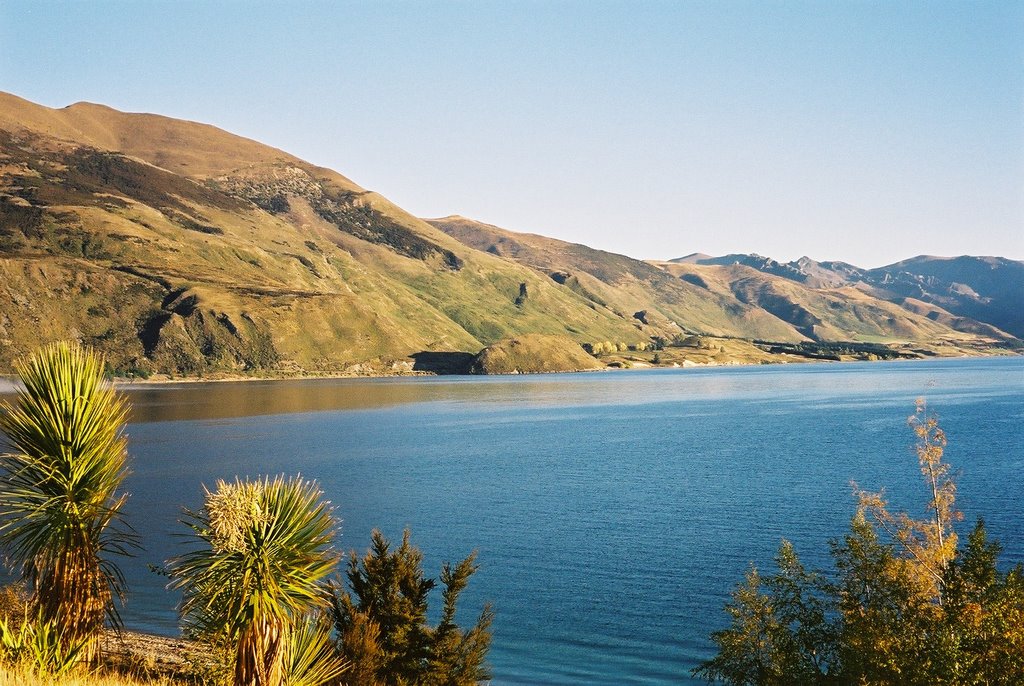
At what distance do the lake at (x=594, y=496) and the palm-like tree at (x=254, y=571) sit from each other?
2457cm

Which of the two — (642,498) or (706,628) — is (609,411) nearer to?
(642,498)

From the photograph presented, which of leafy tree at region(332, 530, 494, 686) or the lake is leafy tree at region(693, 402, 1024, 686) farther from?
leafy tree at region(332, 530, 494, 686)

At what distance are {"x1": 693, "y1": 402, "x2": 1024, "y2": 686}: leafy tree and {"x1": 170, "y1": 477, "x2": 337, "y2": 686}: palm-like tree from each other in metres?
18.0

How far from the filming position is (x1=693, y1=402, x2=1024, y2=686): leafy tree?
76.1 ft

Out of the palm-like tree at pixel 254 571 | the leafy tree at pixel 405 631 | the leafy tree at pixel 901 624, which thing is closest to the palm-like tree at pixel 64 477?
the palm-like tree at pixel 254 571

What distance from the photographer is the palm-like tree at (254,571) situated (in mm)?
17000

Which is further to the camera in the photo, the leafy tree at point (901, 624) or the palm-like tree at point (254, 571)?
the leafy tree at point (901, 624)

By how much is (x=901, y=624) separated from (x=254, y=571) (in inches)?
862

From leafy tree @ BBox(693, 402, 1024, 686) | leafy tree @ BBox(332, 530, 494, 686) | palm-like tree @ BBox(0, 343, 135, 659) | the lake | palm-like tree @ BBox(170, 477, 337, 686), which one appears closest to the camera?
palm-like tree @ BBox(170, 477, 337, 686)

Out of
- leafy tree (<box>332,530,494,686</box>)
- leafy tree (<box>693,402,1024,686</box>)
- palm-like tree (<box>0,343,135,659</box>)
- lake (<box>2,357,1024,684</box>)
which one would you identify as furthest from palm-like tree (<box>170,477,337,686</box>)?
lake (<box>2,357,1024,684</box>)

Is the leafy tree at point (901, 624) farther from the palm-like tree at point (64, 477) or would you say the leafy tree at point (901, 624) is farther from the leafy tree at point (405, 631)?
the palm-like tree at point (64, 477)

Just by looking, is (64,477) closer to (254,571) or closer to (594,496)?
(254,571)

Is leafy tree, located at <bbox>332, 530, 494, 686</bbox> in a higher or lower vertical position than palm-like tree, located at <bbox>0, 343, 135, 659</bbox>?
lower

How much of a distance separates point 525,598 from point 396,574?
24827mm
